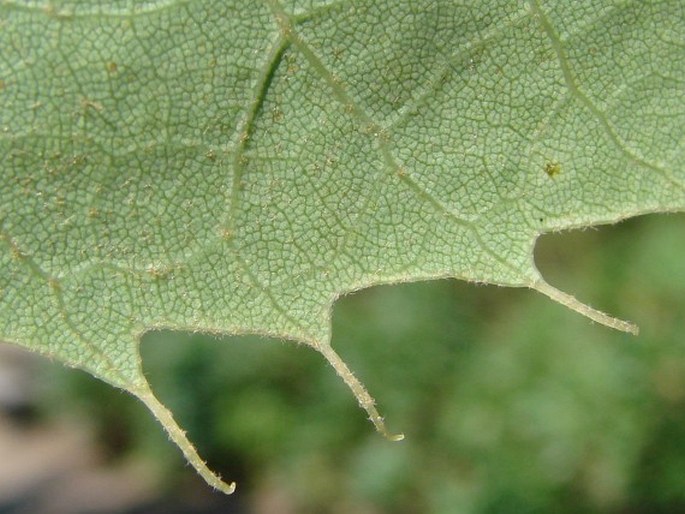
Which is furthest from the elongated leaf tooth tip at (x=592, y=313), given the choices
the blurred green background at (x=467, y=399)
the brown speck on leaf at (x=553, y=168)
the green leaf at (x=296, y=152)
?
the blurred green background at (x=467, y=399)

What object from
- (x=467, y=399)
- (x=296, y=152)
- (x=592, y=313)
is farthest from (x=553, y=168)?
(x=467, y=399)

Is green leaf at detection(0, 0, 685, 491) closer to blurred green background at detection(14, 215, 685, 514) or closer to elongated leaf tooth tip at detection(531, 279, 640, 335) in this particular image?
elongated leaf tooth tip at detection(531, 279, 640, 335)

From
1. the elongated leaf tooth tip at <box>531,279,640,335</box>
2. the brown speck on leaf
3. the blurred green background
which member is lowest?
the blurred green background

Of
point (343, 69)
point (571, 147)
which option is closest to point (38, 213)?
point (343, 69)

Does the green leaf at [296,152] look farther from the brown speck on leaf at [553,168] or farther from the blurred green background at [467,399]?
the blurred green background at [467,399]

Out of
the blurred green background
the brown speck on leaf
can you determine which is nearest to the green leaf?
the brown speck on leaf

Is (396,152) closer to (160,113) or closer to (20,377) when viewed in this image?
(160,113)

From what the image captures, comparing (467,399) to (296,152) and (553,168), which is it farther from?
(296,152)
